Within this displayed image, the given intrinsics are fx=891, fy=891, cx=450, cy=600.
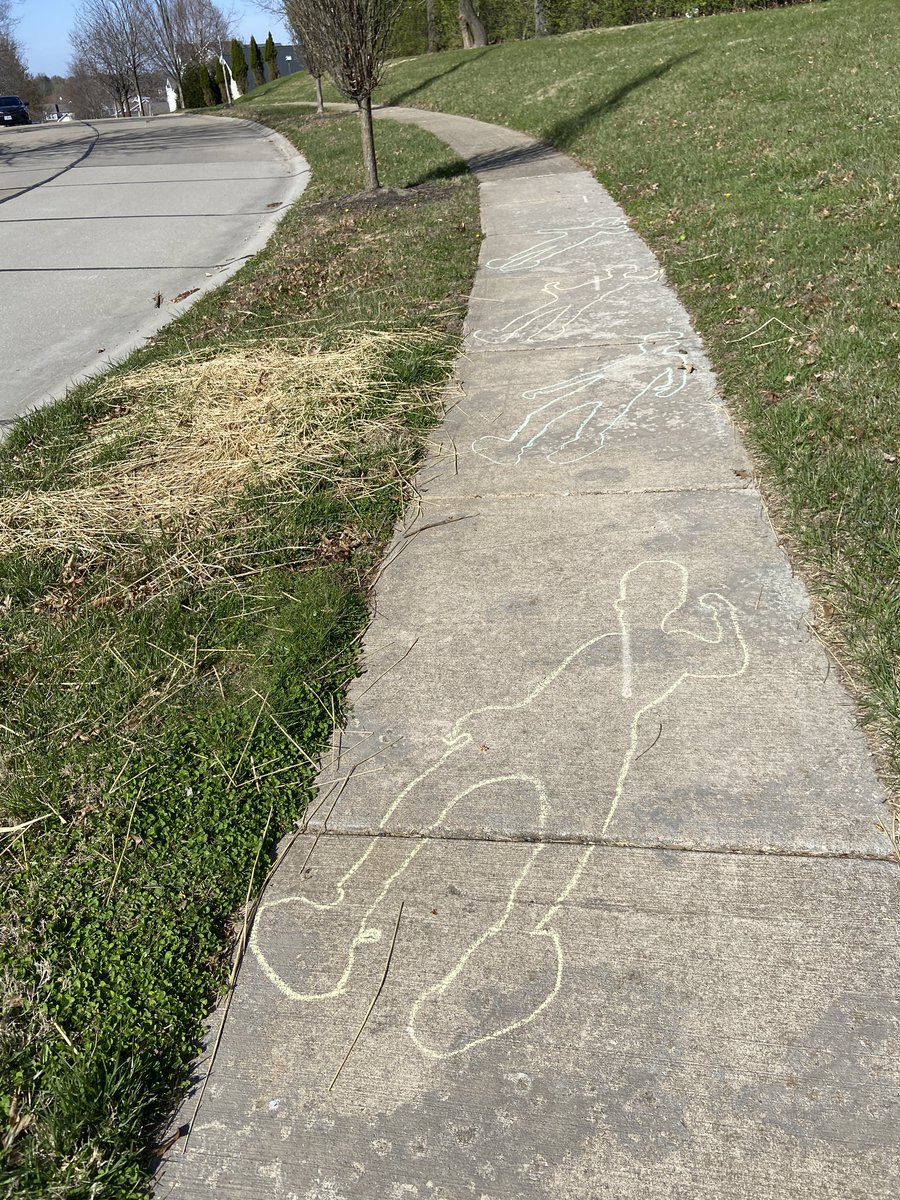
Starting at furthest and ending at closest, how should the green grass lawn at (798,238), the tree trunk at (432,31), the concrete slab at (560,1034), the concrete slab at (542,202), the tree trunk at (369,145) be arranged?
the tree trunk at (432,31) → the tree trunk at (369,145) → the concrete slab at (542,202) → the green grass lawn at (798,238) → the concrete slab at (560,1034)

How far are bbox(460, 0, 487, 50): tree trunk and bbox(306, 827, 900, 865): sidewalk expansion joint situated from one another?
114 ft

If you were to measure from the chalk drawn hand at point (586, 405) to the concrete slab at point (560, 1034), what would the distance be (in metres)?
2.46

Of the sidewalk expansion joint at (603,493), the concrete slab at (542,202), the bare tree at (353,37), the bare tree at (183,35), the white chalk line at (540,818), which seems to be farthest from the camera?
the bare tree at (183,35)

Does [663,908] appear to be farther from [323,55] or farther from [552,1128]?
[323,55]

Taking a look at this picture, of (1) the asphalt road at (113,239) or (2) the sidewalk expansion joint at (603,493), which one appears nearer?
(2) the sidewalk expansion joint at (603,493)

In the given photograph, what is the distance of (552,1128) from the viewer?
68.0 inches

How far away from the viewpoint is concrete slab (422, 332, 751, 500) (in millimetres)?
4027

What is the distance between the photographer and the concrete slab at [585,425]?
13.2 ft

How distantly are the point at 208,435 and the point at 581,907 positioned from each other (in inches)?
136

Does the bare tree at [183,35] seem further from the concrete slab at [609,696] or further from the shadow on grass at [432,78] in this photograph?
the concrete slab at [609,696]

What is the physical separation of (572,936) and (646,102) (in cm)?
1410

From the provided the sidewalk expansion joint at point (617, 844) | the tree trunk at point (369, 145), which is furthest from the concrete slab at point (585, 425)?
the tree trunk at point (369, 145)

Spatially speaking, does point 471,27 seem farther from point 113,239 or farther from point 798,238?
point 798,238

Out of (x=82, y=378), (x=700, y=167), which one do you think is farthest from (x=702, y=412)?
(x=700, y=167)
